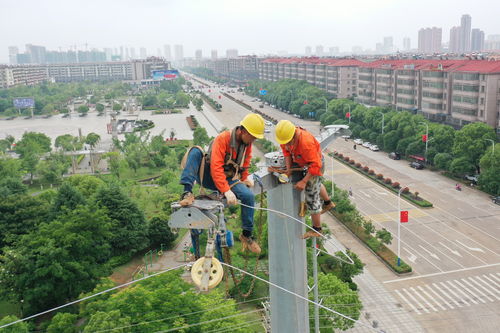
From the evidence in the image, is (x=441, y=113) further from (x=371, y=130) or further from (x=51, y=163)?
(x=51, y=163)

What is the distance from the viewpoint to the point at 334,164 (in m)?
38.9

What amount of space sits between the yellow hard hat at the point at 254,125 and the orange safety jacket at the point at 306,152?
2.48ft

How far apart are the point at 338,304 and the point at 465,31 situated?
167 metres

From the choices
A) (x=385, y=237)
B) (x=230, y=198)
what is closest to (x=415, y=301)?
(x=385, y=237)

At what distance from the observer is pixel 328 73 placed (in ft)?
235

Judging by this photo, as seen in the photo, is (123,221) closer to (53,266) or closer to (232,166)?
(53,266)

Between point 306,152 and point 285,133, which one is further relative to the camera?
point 306,152

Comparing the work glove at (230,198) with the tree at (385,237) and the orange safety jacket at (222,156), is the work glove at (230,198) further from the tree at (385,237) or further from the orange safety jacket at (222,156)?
the tree at (385,237)

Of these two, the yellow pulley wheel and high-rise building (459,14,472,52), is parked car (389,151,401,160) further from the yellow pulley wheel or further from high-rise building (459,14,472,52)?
high-rise building (459,14,472,52)

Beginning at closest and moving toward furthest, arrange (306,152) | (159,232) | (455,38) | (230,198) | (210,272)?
1. (210,272)
2. (230,198)
3. (306,152)
4. (159,232)
5. (455,38)

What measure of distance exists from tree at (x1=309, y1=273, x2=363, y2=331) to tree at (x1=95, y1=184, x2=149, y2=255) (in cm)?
1057

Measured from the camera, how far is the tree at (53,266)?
16.7 metres

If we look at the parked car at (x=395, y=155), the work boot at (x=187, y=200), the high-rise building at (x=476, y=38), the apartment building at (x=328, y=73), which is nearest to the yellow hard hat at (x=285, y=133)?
the work boot at (x=187, y=200)

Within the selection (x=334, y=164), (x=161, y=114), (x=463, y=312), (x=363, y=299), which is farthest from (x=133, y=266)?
(x=161, y=114)
